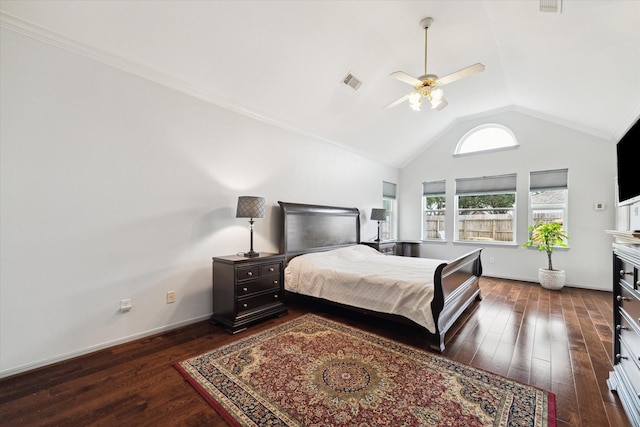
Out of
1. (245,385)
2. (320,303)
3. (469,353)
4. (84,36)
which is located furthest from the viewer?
(320,303)

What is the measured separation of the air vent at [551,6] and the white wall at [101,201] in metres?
3.38

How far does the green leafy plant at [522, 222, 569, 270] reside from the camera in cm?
468

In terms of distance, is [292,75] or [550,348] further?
[292,75]

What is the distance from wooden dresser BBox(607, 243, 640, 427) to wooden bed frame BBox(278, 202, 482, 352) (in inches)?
43.6

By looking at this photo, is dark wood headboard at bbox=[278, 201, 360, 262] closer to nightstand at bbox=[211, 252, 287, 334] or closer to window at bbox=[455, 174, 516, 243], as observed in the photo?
nightstand at bbox=[211, 252, 287, 334]

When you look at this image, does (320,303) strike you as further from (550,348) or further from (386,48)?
(386,48)

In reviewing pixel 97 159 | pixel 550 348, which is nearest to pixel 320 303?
pixel 550 348

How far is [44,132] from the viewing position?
2148mm

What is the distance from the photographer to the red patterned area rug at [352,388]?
1599 millimetres

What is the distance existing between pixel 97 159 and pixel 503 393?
3.81 m

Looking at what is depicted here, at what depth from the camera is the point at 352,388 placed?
187 centimetres

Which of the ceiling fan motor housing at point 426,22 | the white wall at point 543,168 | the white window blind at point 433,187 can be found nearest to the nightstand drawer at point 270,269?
the ceiling fan motor housing at point 426,22

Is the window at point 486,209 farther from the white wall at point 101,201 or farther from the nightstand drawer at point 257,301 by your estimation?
the white wall at point 101,201

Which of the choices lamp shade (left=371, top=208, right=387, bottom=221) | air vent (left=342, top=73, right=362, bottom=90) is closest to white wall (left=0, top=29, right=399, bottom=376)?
air vent (left=342, top=73, right=362, bottom=90)
